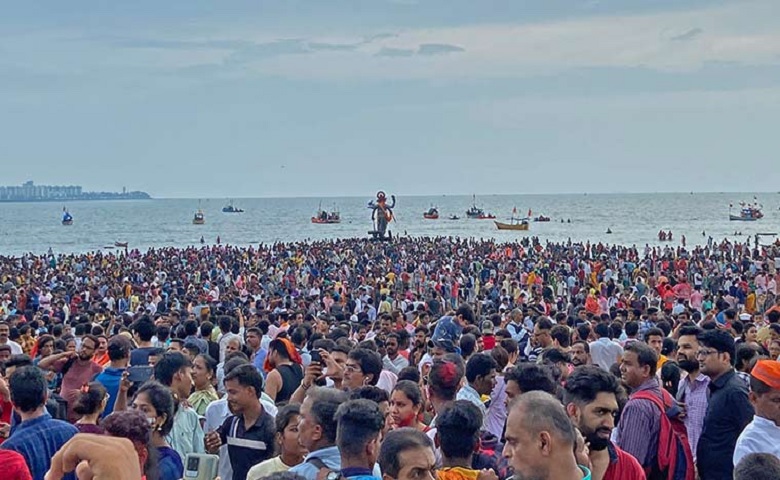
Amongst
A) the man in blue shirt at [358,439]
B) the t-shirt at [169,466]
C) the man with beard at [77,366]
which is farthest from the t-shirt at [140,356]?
the man in blue shirt at [358,439]

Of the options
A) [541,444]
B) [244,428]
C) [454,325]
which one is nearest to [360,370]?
[244,428]

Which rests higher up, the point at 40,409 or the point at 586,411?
the point at 586,411

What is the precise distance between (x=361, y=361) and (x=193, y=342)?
4073mm

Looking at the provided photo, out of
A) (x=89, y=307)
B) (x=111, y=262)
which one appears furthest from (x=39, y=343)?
(x=111, y=262)

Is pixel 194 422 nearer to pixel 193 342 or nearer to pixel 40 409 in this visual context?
pixel 40 409

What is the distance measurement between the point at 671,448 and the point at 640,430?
26 centimetres

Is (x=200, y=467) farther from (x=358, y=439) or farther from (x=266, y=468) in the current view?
(x=358, y=439)

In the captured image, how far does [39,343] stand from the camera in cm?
1080

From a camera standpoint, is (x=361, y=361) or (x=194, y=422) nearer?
(x=194, y=422)

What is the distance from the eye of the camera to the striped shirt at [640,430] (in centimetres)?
595

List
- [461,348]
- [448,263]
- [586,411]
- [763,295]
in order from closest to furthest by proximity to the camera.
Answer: [586,411], [461,348], [763,295], [448,263]

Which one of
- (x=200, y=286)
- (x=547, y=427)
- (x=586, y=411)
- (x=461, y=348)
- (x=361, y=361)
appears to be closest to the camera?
(x=547, y=427)

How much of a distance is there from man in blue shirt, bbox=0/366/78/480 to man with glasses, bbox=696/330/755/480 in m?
4.33

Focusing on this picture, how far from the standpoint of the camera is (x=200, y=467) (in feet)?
17.2
